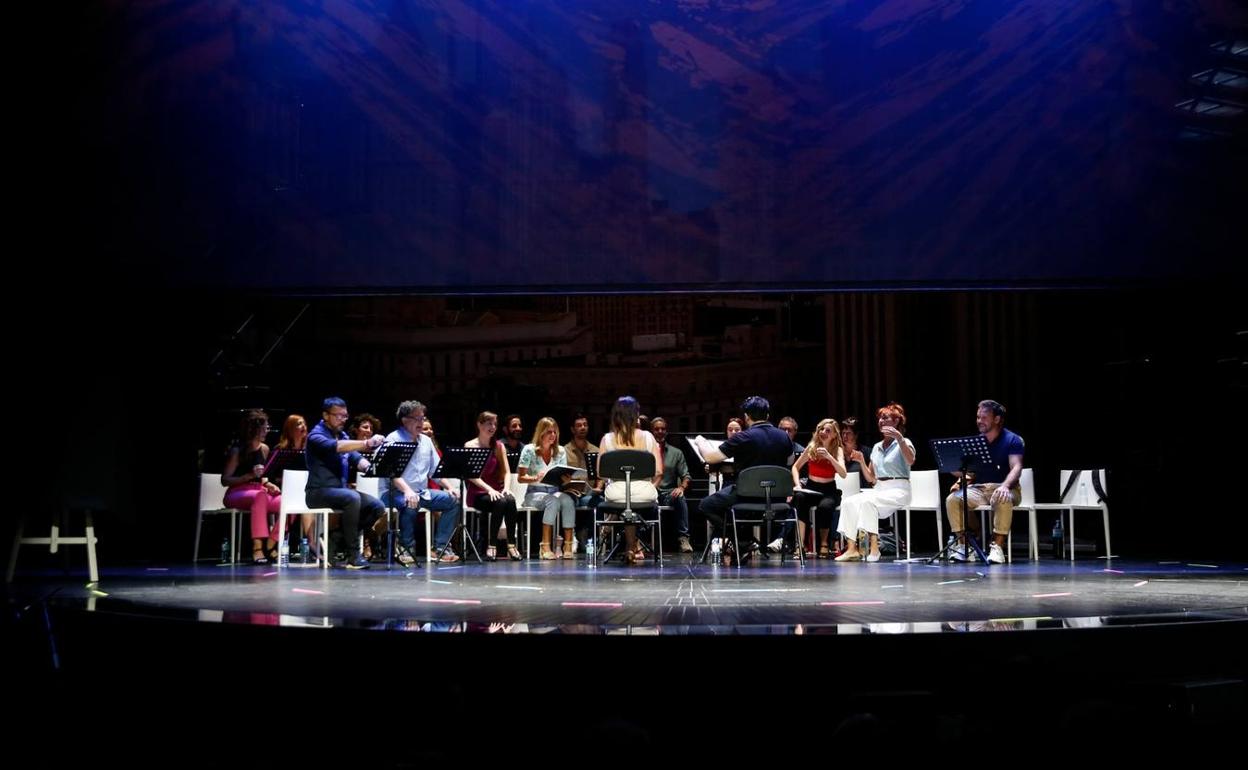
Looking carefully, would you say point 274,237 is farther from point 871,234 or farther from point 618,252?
point 871,234

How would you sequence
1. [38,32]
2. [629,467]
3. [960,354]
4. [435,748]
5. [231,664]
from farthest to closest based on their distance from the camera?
[960,354], [629,467], [38,32], [231,664], [435,748]

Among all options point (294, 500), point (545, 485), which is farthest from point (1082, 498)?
point (294, 500)

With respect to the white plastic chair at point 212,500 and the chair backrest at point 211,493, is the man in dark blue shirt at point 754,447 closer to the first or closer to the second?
the white plastic chair at point 212,500

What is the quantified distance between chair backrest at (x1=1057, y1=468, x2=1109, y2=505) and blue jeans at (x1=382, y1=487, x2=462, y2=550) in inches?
204

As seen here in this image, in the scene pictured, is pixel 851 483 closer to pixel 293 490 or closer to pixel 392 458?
pixel 392 458

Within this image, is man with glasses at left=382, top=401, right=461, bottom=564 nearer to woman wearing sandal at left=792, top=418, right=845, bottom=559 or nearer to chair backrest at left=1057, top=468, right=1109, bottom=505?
woman wearing sandal at left=792, top=418, right=845, bottom=559

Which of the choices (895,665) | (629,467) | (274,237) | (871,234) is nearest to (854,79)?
(871,234)

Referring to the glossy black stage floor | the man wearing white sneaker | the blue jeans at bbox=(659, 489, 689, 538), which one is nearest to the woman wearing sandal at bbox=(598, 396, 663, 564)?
the blue jeans at bbox=(659, 489, 689, 538)

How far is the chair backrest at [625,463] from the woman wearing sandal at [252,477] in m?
2.94

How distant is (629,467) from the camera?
900 centimetres

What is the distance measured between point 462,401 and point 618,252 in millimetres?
5957

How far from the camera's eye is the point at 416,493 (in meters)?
9.34

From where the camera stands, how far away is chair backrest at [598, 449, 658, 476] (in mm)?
8961

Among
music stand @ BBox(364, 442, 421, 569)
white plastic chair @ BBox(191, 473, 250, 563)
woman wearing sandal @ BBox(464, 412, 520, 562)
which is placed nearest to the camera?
music stand @ BBox(364, 442, 421, 569)
